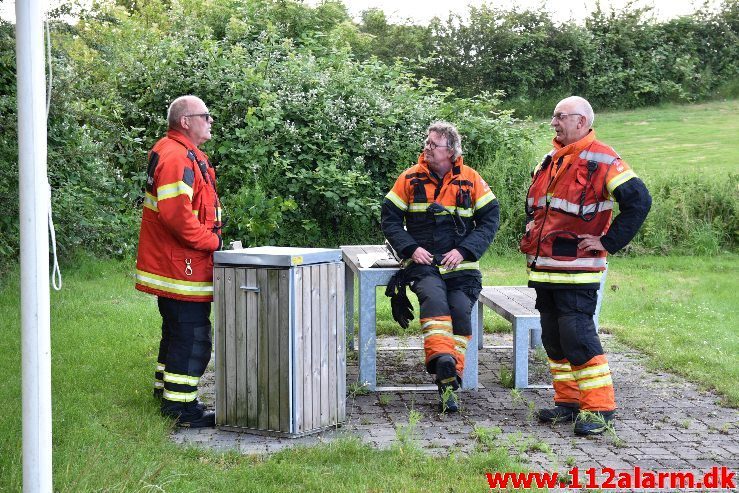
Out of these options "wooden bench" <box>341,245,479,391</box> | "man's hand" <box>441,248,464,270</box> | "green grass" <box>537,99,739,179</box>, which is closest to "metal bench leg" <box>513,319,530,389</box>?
"wooden bench" <box>341,245,479,391</box>

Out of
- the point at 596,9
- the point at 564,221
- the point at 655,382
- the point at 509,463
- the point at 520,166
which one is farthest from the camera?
the point at 596,9

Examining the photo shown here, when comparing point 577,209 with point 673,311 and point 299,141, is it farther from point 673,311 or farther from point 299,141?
point 299,141

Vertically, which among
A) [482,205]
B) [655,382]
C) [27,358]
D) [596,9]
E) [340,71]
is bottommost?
[655,382]

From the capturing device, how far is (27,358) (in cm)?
368

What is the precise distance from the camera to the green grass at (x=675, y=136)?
1900 centimetres

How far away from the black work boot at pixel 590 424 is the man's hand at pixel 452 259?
133cm

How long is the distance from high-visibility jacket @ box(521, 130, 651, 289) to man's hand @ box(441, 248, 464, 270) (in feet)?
1.97

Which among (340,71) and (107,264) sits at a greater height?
(340,71)

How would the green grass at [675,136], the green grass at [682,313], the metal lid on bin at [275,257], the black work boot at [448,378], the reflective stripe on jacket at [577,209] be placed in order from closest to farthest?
the metal lid on bin at [275,257], the reflective stripe on jacket at [577,209], the black work boot at [448,378], the green grass at [682,313], the green grass at [675,136]

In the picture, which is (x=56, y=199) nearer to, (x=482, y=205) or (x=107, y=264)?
(x=107, y=264)

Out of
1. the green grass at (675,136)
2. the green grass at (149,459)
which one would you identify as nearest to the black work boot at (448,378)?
the green grass at (149,459)

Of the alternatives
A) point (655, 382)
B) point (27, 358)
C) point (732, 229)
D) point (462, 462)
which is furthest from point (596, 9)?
point (27, 358)

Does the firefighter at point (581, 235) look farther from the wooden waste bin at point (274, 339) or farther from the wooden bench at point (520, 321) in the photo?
the wooden waste bin at point (274, 339)

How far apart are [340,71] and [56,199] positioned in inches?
234
